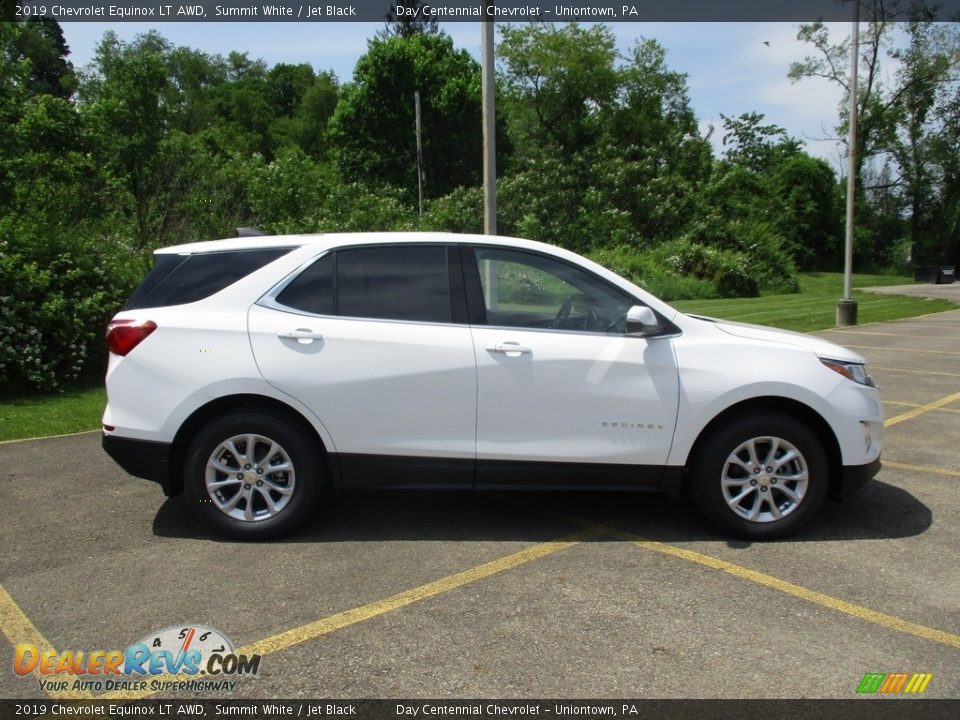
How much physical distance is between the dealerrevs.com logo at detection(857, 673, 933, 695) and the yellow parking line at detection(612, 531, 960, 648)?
394mm

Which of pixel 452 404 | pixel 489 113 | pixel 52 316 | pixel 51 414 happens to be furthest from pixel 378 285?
pixel 52 316

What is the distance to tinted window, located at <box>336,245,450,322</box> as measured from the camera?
485 centimetres

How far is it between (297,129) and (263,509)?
236 ft

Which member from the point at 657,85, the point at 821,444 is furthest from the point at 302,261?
the point at 657,85

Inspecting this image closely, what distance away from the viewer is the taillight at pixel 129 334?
4750 mm

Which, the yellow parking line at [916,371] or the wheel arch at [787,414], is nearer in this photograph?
the wheel arch at [787,414]

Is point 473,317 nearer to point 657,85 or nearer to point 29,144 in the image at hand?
point 29,144

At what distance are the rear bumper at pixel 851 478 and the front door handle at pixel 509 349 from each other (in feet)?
6.48

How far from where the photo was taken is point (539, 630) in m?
3.65

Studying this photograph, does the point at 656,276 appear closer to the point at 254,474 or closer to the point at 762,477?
the point at 762,477

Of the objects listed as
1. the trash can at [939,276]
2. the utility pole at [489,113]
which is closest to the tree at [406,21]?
the trash can at [939,276]

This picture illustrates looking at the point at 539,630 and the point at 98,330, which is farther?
the point at 98,330

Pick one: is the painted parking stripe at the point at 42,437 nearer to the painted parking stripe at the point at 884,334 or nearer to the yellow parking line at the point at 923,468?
the yellow parking line at the point at 923,468

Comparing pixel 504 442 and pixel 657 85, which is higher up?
pixel 657 85
